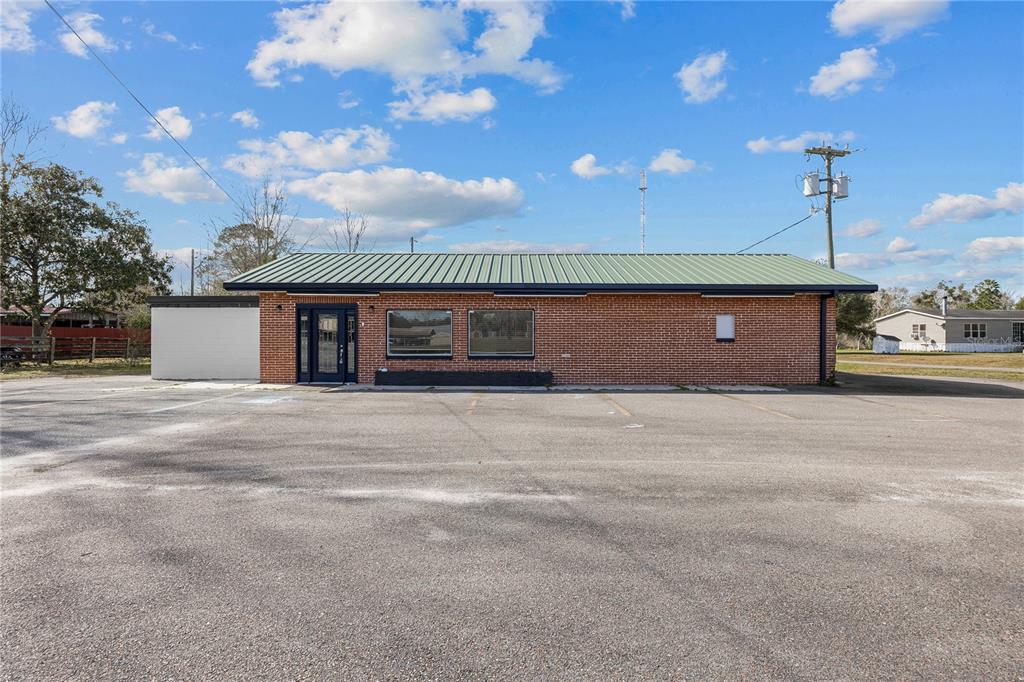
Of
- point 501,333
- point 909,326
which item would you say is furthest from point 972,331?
point 501,333

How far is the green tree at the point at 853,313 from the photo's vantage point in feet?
145

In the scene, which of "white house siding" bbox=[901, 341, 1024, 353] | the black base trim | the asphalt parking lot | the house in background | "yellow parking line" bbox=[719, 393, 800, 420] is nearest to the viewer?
the asphalt parking lot

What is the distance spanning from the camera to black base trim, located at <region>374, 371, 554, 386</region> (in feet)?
55.6

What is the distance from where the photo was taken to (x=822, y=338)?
1734 centimetres

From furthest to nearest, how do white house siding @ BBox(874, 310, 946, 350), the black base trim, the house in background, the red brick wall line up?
1. white house siding @ BBox(874, 310, 946, 350)
2. the house in background
3. the red brick wall
4. the black base trim

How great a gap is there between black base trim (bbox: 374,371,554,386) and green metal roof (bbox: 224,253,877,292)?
252cm

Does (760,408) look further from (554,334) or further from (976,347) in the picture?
(976,347)

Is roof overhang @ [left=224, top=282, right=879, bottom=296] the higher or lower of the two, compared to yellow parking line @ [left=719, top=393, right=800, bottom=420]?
higher

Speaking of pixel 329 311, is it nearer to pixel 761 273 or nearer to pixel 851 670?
pixel 761 273

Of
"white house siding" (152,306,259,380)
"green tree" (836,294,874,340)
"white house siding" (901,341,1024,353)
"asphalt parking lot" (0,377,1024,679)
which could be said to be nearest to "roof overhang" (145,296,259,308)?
"white house siding" (152,306,259,380)

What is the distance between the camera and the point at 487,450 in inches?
308

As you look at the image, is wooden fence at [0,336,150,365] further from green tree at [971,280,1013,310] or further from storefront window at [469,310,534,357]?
green tree at [971,280,1013,310]

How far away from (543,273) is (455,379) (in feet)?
14.4

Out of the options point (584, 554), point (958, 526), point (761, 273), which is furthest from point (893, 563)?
point (761, 273)
